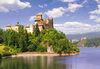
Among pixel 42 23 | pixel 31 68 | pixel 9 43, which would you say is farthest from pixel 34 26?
pixel 31 68

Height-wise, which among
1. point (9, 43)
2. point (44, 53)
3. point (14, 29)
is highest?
point (14, 29)

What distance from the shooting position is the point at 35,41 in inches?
4006

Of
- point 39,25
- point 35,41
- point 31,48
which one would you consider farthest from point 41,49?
point 39,25

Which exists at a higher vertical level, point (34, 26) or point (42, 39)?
point (34, 26)

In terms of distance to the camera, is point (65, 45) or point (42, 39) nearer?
point (65, 45)

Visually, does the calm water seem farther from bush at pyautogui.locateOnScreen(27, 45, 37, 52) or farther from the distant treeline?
bush at pyautogui.locateOnScreen(27, 45, 37, 52)

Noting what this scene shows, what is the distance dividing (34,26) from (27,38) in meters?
12.7

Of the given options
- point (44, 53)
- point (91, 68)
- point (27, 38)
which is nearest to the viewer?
point (91, 68)

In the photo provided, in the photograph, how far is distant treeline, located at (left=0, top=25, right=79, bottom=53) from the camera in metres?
95.4

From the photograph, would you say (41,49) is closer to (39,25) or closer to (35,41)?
(35,41)

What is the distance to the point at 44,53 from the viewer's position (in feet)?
308

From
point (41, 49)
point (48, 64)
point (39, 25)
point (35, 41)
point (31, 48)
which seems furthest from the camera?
point (39, 25)

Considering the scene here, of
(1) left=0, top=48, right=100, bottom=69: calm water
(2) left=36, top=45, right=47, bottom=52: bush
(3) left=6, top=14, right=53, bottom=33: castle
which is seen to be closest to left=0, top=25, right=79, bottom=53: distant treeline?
(2) left=36, top=45, right=47, bottom=52: bush

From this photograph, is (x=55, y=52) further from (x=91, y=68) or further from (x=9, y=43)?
(x=91, y=68)
